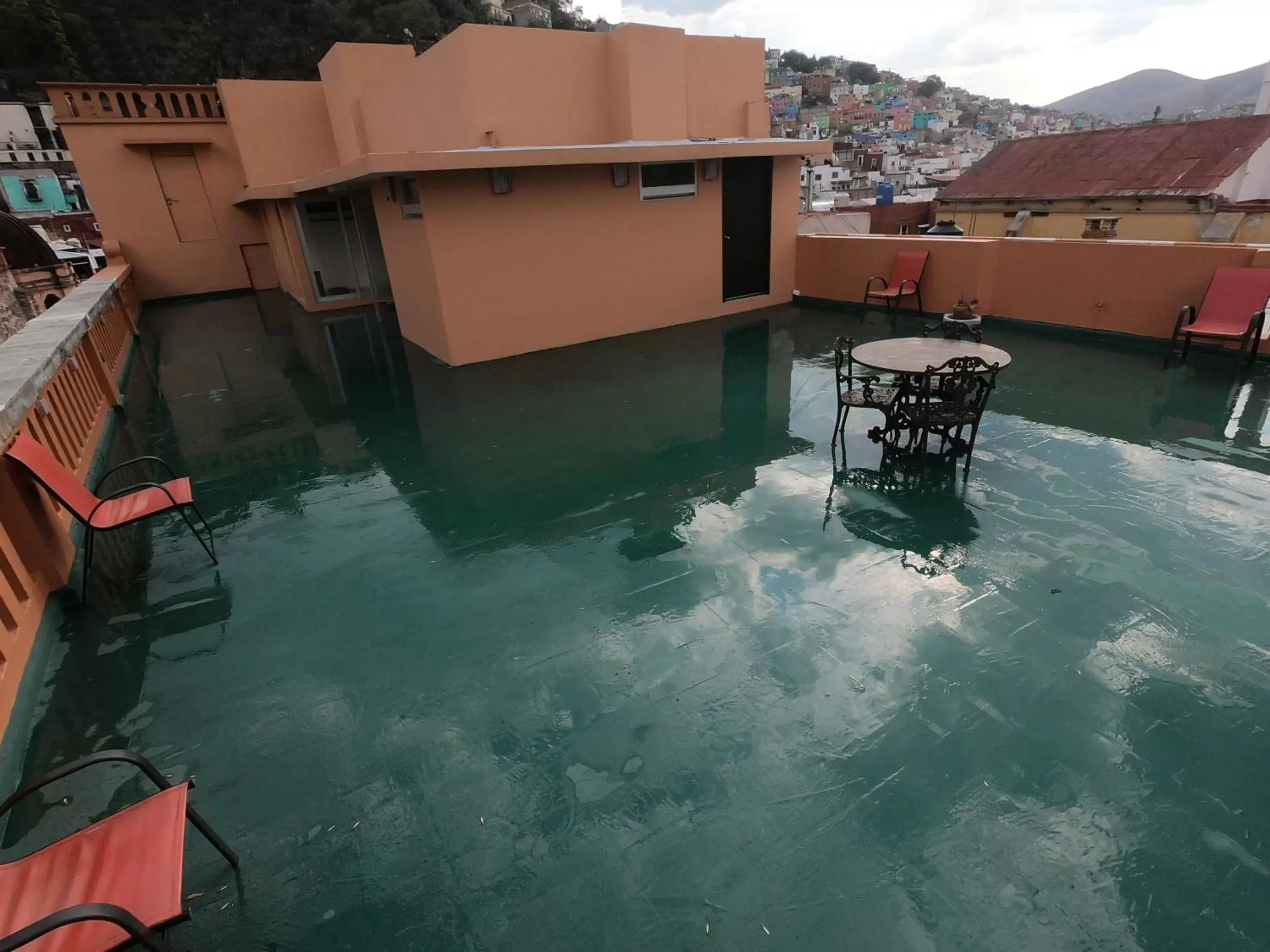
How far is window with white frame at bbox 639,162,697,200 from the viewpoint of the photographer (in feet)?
27.6

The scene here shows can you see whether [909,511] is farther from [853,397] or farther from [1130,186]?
[1130,186]

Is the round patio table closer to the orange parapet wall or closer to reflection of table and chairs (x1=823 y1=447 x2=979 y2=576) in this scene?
reflection of table and chairs (x1=823 y1=447 x2=979 y2=576)

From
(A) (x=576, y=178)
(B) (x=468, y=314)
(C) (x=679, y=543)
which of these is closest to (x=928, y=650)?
(C) (x=679, y=543)

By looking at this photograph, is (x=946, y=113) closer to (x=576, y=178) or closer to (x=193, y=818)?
(x=576, y=178)

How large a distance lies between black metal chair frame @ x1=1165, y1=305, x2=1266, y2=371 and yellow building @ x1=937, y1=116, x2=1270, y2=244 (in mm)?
8634

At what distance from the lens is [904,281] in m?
8.70

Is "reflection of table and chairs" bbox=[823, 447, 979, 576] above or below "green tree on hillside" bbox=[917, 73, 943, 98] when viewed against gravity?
below

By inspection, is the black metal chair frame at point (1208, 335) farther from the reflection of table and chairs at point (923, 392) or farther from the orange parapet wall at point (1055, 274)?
the reflection of table and chairs at point (923, 392)

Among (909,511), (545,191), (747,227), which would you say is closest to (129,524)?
(909,511)

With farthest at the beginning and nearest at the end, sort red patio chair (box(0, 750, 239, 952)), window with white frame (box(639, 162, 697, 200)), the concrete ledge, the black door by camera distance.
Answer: the black door
window with white frame (box(639, 162, 697, 200))
the concrete ledge
red patio chair (box(0, 750, 239, 952))

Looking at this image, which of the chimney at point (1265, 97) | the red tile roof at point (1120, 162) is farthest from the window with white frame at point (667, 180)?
the chimney at point (1265, 97)

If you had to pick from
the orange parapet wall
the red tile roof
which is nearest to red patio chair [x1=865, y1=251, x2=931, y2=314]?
the orange parapet wall

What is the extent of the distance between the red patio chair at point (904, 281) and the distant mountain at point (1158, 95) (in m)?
145

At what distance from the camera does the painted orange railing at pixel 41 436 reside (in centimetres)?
279
